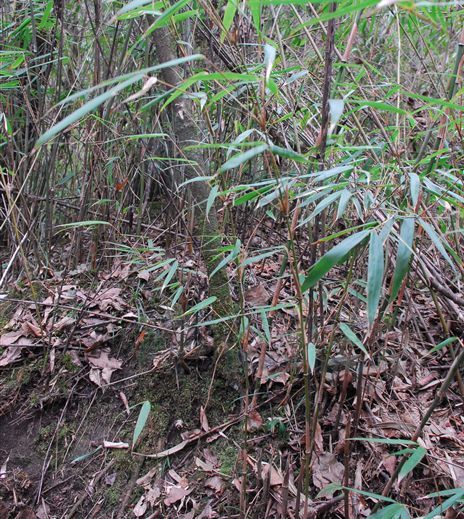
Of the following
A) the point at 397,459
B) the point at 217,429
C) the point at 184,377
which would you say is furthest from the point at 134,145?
the point at 397,459

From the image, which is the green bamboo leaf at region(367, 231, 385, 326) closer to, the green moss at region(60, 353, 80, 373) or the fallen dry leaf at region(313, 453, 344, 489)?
the fallen dry leaf at region(313, 453, 344, 489)

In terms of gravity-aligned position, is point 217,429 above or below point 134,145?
below

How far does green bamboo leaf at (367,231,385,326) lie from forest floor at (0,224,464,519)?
0.59 m

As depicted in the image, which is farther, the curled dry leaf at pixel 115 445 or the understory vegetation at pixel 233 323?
the curled dry leaf at pixel 115 445

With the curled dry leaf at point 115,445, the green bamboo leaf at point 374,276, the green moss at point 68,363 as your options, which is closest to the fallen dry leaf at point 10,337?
the green moss at point 68,363

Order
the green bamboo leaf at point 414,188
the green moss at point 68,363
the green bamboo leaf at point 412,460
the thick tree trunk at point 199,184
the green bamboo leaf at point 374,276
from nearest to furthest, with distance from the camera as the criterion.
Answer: the green bamboo leaf at point 374,276 < the green bamboo leaf at point 414,188 < the green bamboo leaf at point 412,460 < the thick tree trunk at point 199,184 < the green moss at point 68,363

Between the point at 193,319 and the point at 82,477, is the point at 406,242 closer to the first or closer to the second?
the point at 193,319

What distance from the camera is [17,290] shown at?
2125 millimetres

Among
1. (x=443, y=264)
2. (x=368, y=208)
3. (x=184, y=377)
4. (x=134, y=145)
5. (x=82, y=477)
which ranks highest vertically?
(x=368, y=208)

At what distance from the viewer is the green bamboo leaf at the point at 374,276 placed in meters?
0.69

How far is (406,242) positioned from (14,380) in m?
1.64

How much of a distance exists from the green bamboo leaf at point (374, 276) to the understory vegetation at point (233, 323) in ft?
0.56

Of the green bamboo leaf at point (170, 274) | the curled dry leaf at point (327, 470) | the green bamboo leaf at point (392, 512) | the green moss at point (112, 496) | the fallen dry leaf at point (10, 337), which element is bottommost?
the green moss at point (112, 496)

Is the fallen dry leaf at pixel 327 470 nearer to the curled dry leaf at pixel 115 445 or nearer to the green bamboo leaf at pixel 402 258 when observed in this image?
the curled dry leaf at pixel 115 445
